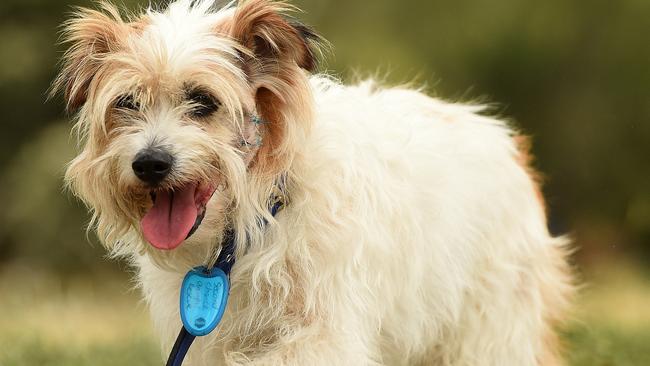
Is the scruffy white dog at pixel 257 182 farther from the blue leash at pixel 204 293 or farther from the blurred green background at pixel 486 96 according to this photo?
the blurred green background at pixel 486 96

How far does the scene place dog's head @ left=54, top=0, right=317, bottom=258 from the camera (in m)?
4.30

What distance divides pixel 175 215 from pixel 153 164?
267 mm

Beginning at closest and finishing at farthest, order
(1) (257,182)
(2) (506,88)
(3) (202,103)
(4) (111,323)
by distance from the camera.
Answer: (3) (202,103) < (1) (257,182) < (4) (111,323) < (2) (506,88)

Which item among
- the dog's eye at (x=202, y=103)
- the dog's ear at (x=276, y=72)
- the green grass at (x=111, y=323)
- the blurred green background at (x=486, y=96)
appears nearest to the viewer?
the dog's eye at (x=202, y=103)

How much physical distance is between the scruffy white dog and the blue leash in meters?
0.04

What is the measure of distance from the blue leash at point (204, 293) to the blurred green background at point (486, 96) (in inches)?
248

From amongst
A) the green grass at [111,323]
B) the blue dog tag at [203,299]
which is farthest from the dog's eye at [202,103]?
the green grass at [111,323]

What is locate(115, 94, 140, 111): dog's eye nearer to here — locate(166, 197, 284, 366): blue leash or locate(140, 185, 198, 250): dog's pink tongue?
locate(140, 185, 198, 250): dog's pink tongue

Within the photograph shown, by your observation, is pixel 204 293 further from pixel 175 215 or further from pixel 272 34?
pixel 272 34

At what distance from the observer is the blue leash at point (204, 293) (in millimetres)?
4520

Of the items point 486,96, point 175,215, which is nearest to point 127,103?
point 175,215

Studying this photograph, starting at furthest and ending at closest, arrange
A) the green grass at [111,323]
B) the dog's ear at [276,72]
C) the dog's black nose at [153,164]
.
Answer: the green grass at [111,323] → the dog's ear at [276,72] → the dog's black nose at [153,164]

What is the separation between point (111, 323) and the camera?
902cm

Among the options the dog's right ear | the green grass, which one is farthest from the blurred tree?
the dog's right ear
